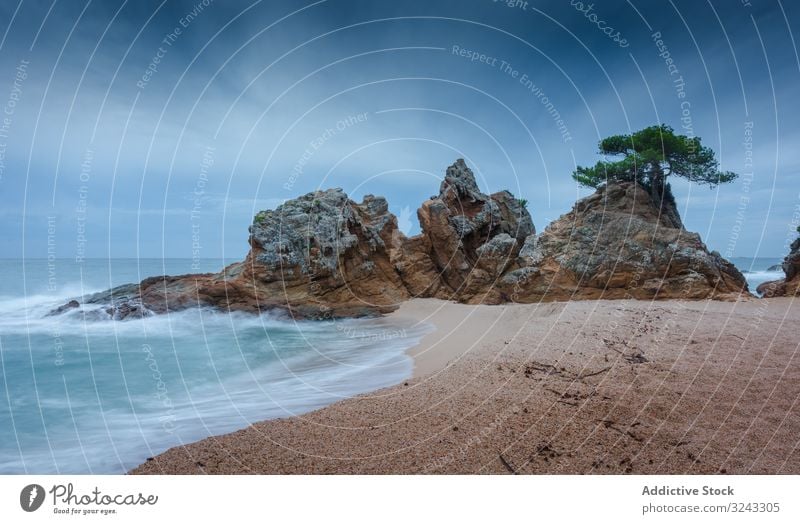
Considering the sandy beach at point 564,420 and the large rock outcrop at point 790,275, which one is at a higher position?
the large rock outcrop at point 790,275

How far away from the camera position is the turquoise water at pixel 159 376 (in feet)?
13.1

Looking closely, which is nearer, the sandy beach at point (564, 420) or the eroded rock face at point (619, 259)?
the sandy beach at point (564, 420)

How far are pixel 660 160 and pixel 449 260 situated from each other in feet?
25.1

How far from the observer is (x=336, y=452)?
2957mm

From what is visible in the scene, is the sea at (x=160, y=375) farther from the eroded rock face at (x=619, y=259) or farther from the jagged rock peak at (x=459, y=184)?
the jagged rock peak at (x=459, y=184)

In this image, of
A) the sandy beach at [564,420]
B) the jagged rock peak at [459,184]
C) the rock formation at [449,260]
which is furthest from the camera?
the jagged rock peak at [459,184]

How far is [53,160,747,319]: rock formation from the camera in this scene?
35.6 feet

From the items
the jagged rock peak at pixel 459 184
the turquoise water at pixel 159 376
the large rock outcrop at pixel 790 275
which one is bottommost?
the turquoise water at pixel 159 376

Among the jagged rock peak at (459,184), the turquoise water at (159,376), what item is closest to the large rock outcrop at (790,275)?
the jagged rock peak at (459,184)

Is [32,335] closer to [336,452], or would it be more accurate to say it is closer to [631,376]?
[336,452]

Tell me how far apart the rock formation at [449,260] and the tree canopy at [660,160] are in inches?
35.4

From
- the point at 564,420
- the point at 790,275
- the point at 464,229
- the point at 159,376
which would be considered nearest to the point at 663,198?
the point at 790,275

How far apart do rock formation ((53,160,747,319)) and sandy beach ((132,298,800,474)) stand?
5645 millimetres
